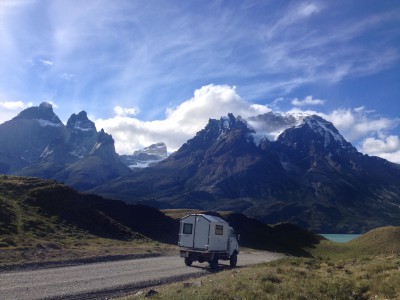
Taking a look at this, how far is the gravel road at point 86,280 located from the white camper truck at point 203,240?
2144 millimetres

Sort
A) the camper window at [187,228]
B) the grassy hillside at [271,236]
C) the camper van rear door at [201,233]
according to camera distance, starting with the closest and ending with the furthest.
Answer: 1. the camper van rear door at [201,233]
2. the camper window at [187,228]
3. the grassy hillside at [271,236]

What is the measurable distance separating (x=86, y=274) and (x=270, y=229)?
96333 mm

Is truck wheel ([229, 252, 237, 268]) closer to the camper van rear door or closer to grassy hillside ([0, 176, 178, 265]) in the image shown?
the camper van rear door

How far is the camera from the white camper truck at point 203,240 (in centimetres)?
3962

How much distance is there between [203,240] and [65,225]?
35.0 meters

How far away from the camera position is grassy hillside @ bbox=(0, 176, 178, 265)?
45000 mm

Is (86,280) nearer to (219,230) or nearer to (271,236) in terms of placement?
(219,230)

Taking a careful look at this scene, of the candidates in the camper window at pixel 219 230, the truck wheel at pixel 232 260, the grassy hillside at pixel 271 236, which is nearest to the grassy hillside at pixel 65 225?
the truck wheel at pixel 232 260

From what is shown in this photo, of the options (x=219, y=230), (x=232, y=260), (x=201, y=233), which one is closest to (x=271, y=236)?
(x=232, y=260)

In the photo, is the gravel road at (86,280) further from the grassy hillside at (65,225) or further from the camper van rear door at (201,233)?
the grassy hillside at (65,225)

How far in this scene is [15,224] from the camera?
56844 mm

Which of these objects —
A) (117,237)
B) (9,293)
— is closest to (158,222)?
(117,237)

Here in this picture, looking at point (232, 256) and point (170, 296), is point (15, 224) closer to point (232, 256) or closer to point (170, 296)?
point (232, 256)

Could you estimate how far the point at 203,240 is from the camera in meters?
39.7
